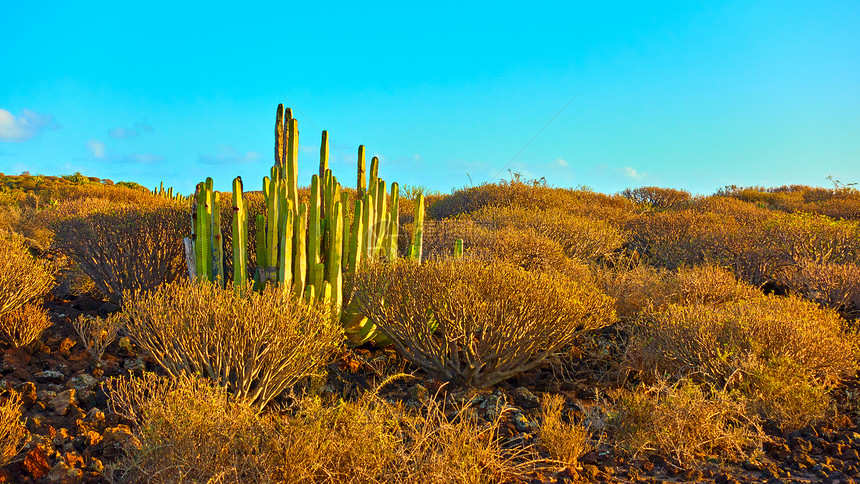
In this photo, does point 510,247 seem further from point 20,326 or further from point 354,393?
point 20,326

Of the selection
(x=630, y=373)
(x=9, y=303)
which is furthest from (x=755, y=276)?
(x=9, y=303)

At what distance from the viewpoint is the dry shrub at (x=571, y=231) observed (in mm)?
10758

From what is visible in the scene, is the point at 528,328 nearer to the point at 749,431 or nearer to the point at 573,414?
the point at 573,414

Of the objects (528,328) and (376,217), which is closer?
(528,328)

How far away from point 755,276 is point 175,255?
10.2 meters

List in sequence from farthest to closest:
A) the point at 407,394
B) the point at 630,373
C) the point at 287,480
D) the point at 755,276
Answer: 1. the point at 755,276
2. the point at 630,373
3. the point at 407,394
4. the point at 287,480

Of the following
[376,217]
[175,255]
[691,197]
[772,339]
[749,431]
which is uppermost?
[691,197]

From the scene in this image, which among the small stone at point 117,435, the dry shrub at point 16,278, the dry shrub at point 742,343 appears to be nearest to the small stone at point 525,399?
the dry shrub at point 742,343

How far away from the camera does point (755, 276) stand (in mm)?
10438

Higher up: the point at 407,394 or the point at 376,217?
the point at 376,217

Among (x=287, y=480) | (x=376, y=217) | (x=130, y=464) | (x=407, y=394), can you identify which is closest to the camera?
(x=287, y=480)

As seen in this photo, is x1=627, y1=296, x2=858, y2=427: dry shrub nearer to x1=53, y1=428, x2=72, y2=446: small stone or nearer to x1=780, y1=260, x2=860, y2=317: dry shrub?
x1=780, y1=260, x2=860, y2=317: dry shrub

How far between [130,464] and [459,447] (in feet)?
7.35

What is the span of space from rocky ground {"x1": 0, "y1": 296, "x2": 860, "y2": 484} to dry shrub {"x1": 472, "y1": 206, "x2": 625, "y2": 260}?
420 centimetres
